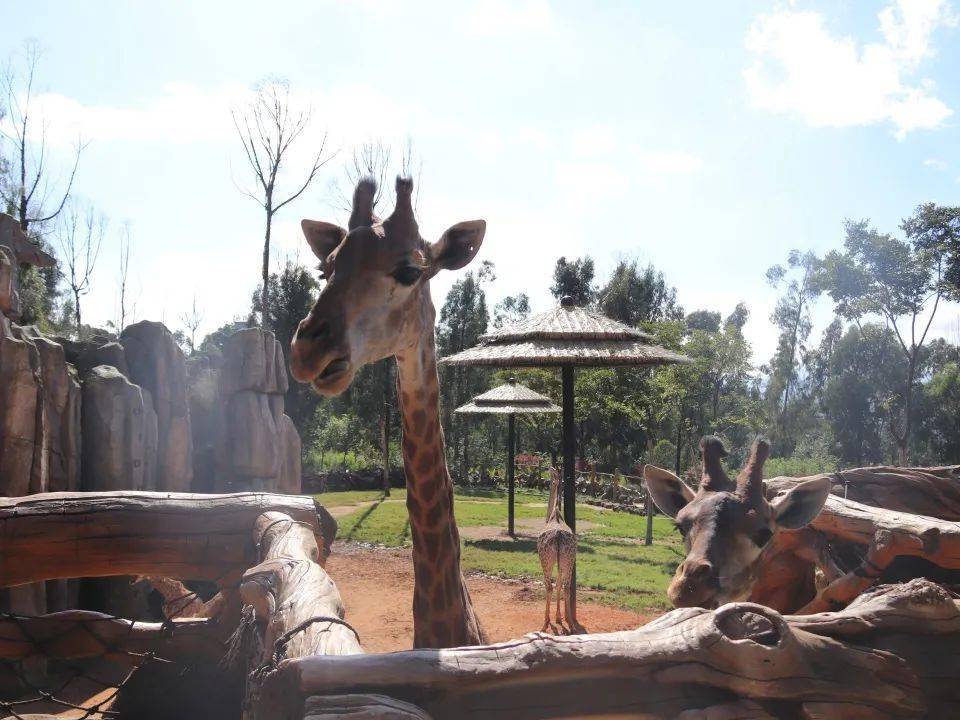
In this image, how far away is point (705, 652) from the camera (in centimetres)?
150

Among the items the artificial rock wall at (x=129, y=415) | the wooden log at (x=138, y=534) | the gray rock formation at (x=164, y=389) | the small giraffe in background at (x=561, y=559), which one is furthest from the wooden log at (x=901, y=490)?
the gray rock formation at (x=164, y=389)

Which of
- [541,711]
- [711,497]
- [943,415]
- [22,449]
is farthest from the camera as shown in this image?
[943,415]

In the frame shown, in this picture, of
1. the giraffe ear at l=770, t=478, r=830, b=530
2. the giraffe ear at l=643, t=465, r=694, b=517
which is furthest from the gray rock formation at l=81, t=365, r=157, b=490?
the giraffe ear at l=770, t=478, r=830, b=530

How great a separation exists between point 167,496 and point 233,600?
1.90 feet

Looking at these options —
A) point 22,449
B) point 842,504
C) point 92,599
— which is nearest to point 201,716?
point 842,504

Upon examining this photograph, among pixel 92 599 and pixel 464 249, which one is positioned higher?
pixel 464 249

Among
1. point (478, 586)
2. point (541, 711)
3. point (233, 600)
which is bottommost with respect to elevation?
point (478, 586)

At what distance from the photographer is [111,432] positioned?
780 cm

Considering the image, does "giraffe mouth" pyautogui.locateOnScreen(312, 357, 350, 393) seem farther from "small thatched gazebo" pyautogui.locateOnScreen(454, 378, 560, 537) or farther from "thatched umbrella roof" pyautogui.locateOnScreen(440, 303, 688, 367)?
"small thatched gazebo" pyautogui.locateOnScreen(454, 378, 560, 537)

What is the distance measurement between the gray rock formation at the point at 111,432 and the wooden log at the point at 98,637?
4.52 m

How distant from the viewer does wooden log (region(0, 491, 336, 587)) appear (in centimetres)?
296

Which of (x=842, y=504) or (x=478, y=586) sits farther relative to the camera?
(x=478, y=586)

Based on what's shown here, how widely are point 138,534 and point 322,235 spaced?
5.32 feet

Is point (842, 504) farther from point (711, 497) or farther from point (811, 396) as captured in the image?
point (811, 396)
